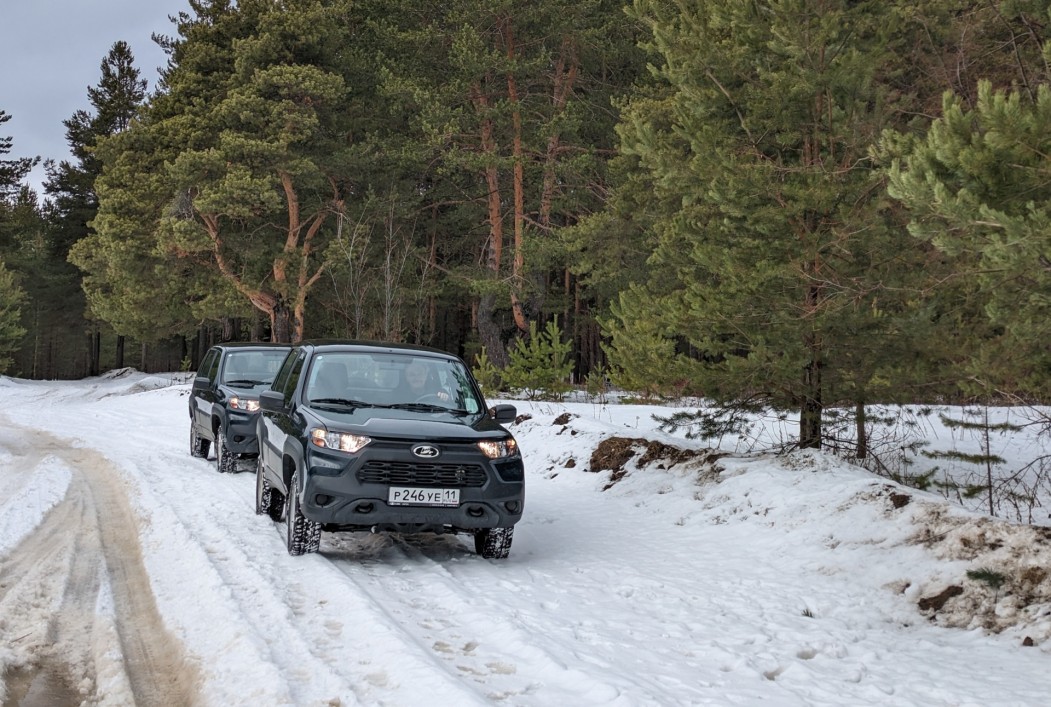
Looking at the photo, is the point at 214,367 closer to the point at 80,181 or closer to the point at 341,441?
the point at 341,441

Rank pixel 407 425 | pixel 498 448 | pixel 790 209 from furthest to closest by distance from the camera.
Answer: pixel 790 209, pixel 498 448, pixel 407 425

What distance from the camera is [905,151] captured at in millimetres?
6836

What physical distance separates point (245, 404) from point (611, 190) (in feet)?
48.0

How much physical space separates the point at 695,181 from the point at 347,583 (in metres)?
6.49

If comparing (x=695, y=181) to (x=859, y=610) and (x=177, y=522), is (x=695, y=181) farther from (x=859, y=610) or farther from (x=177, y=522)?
(x=177, y=522)

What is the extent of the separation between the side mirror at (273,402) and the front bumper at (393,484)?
4.74 feet

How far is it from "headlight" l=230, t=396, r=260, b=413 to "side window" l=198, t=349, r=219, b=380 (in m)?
1.78

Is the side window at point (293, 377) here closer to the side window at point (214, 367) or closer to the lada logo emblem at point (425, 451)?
the lada logo emblem at point (425, 451)

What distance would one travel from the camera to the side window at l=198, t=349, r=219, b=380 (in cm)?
1512

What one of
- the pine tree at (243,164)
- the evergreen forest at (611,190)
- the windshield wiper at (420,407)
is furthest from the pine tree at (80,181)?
the windshield wiper at (420,407)

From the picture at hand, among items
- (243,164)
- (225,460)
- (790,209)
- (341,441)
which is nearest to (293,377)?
(341,441)

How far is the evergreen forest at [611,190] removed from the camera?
7777 mm

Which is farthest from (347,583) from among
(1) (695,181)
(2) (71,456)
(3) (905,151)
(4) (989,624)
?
(2) (71,456)

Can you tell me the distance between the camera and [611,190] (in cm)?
2494
